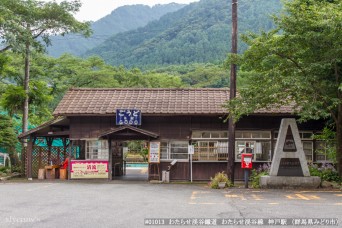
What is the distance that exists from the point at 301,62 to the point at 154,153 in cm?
868

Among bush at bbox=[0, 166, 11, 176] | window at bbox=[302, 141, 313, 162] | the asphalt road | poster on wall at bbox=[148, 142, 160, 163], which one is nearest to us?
the asphalt road

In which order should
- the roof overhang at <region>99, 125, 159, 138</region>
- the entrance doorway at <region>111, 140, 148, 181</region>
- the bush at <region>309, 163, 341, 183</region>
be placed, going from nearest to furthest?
the bush at <region>309, 163, 341, 183</region> → the roof overhang at <region>99, 125, 159, 138</region> → the entrance doorway at <region>111, 140, 148, 181</region>

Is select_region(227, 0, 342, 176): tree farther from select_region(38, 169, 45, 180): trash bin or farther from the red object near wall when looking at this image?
select_region(38, 169, 45, 180): trash bin

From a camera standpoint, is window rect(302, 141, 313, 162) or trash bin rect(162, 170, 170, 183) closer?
trash bin rect(162, 170, 170, 183)

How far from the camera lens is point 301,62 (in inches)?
670

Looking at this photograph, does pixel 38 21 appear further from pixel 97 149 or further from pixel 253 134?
pixel 253 134

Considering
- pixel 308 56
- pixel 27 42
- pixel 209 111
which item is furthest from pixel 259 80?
pixel 27 42

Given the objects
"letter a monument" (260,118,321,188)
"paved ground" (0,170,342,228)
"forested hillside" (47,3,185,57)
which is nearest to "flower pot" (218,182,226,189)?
"letter a monument" (260,118,321,188)

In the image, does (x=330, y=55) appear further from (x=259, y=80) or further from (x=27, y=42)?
(x=27, y=42)

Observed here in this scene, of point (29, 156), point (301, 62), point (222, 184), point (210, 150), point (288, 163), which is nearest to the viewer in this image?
point (301, 62)

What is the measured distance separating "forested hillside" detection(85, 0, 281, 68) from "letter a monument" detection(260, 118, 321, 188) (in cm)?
5488

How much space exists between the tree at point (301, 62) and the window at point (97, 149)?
7.92 metres

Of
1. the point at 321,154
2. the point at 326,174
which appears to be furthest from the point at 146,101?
the point at 326,174

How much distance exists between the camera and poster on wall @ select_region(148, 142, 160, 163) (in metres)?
22.1
